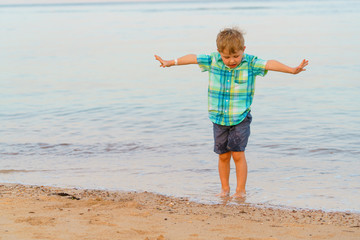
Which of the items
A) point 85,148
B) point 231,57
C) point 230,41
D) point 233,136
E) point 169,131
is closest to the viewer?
point 230,41

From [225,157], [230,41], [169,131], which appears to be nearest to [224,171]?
[225,157]

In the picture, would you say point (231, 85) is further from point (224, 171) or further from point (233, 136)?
point (224, 171)

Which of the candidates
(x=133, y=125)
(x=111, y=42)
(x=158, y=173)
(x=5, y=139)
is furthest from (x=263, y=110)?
(x=111, y=42)

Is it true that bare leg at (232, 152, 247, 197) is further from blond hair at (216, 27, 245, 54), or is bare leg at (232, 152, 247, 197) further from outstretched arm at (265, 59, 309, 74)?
blond hair at (216, 27, 245, 54)

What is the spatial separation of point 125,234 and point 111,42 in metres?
19.9

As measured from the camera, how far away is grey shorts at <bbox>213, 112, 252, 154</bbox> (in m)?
5.00

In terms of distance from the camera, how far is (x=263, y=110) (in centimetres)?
940

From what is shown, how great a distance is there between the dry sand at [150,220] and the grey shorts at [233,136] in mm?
537

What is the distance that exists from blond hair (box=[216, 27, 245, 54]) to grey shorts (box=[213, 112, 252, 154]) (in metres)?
0.71

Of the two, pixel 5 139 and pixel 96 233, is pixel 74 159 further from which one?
pixel 96 233

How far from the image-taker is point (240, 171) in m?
5.27

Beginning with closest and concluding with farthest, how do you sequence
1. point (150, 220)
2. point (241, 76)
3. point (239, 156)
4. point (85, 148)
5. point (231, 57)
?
point (150, 220) < point (231, 57) < point (241, 76) < point (239, 156) < point (85, 148)

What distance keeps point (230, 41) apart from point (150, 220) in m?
1.63

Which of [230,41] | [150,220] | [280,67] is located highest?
[230,41]
